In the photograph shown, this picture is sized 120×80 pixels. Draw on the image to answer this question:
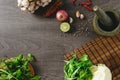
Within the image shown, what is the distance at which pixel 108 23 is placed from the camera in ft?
6.94

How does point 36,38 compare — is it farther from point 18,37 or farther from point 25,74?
point 25,74

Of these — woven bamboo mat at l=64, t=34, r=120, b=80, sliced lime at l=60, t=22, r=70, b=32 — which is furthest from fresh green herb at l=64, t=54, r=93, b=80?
sliced lime at l=60, t=22, r=70, b=32

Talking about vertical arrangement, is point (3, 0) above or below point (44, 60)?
above

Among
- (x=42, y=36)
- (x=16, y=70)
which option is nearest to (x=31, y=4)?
(x=42, y=36)

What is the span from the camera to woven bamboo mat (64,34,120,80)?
2.15m

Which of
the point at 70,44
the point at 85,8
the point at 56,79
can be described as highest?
the point at 85,8

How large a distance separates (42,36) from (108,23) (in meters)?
0.32

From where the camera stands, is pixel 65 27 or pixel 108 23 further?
pixel 65 27

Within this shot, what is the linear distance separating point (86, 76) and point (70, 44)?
25 cm

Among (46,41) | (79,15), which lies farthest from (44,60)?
(79,15)

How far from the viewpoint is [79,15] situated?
7.32 feet

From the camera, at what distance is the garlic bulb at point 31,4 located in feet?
7.26

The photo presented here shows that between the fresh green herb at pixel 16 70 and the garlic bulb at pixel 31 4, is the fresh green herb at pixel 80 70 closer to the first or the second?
the fresh green herb at pixel 16 70

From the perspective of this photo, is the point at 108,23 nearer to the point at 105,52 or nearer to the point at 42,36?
the point at 105,52
